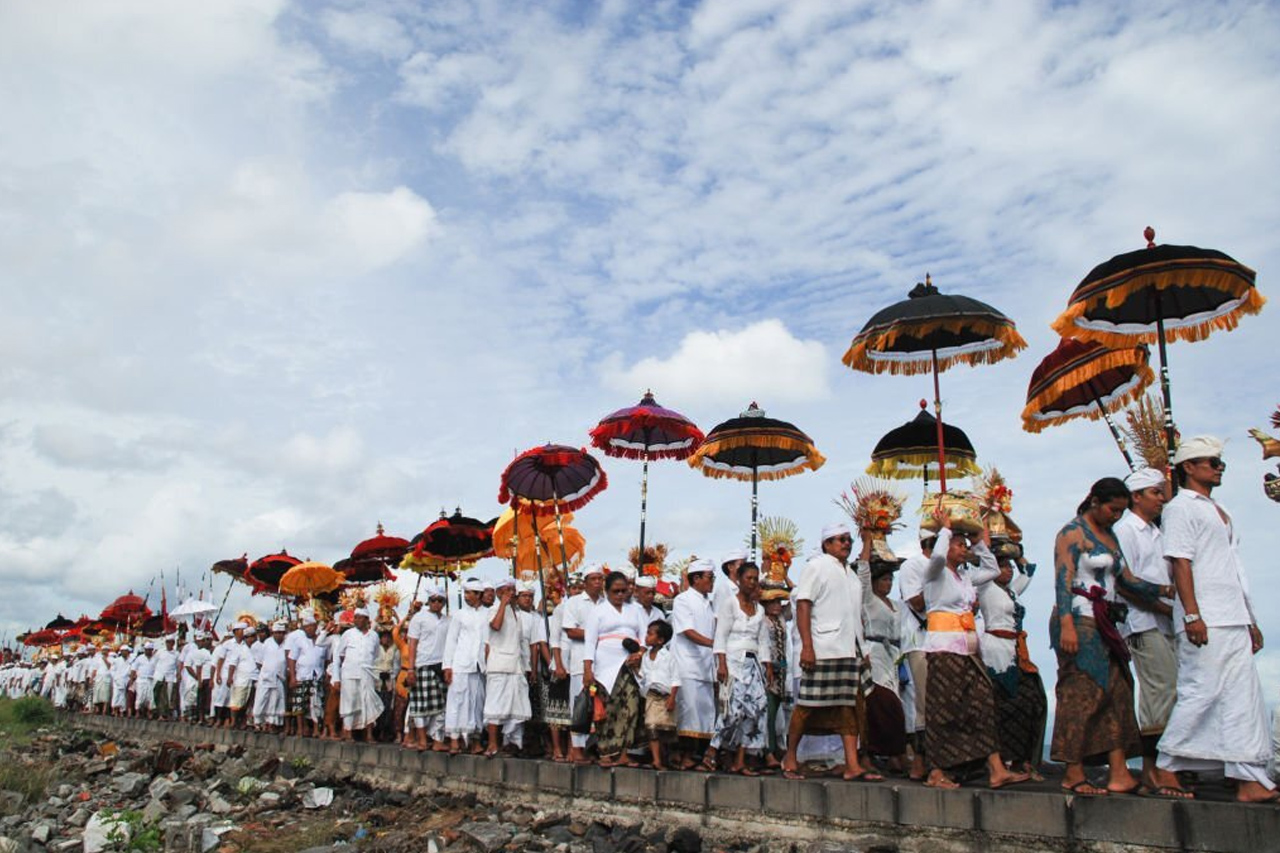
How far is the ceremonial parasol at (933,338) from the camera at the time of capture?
8.86 meters

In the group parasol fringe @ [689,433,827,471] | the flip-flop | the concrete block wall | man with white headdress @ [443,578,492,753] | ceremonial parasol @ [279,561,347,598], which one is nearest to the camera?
the concrete block wall

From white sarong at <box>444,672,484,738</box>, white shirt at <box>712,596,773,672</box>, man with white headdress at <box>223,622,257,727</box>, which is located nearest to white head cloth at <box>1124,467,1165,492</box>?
white shirt at <box>712,596,773,672</box>

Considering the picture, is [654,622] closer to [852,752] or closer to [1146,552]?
[852,752]

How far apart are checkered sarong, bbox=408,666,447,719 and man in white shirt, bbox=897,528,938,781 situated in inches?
238

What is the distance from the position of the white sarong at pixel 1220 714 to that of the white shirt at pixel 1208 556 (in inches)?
3.5

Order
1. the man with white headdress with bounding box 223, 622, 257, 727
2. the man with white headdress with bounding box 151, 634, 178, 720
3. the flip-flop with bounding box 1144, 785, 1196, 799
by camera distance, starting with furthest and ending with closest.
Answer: the man with white headdress with bounding box 151, 634, 178, 720, the man with white headdress with bounding box 223, 622, 257, 727, the flip-flop with bounding box 1144, 785, 1196, 799

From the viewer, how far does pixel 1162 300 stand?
8.12 metres

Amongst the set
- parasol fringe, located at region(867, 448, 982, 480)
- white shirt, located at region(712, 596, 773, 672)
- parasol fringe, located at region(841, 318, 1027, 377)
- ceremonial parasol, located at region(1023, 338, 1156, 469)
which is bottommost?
white shirt, located at region(712, 596, 773, 672)

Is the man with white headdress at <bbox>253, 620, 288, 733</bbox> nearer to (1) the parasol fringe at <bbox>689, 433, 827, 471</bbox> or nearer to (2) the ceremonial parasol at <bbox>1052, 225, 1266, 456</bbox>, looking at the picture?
(1) the parasol fringe at <bbox>689, 433, 827, 471</bbox>

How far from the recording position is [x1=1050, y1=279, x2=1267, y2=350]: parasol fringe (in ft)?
23.9

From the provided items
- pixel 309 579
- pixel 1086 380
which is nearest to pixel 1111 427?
pixel 1086 380

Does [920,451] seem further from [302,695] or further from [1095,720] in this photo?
[302,695]

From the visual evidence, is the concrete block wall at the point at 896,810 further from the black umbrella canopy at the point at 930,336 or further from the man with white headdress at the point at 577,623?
the black umbrella canopy at the point at 930,336

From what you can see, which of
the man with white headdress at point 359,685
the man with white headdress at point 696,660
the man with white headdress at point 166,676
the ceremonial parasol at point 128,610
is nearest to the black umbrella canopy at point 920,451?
the man with white headdress at point 696,660
